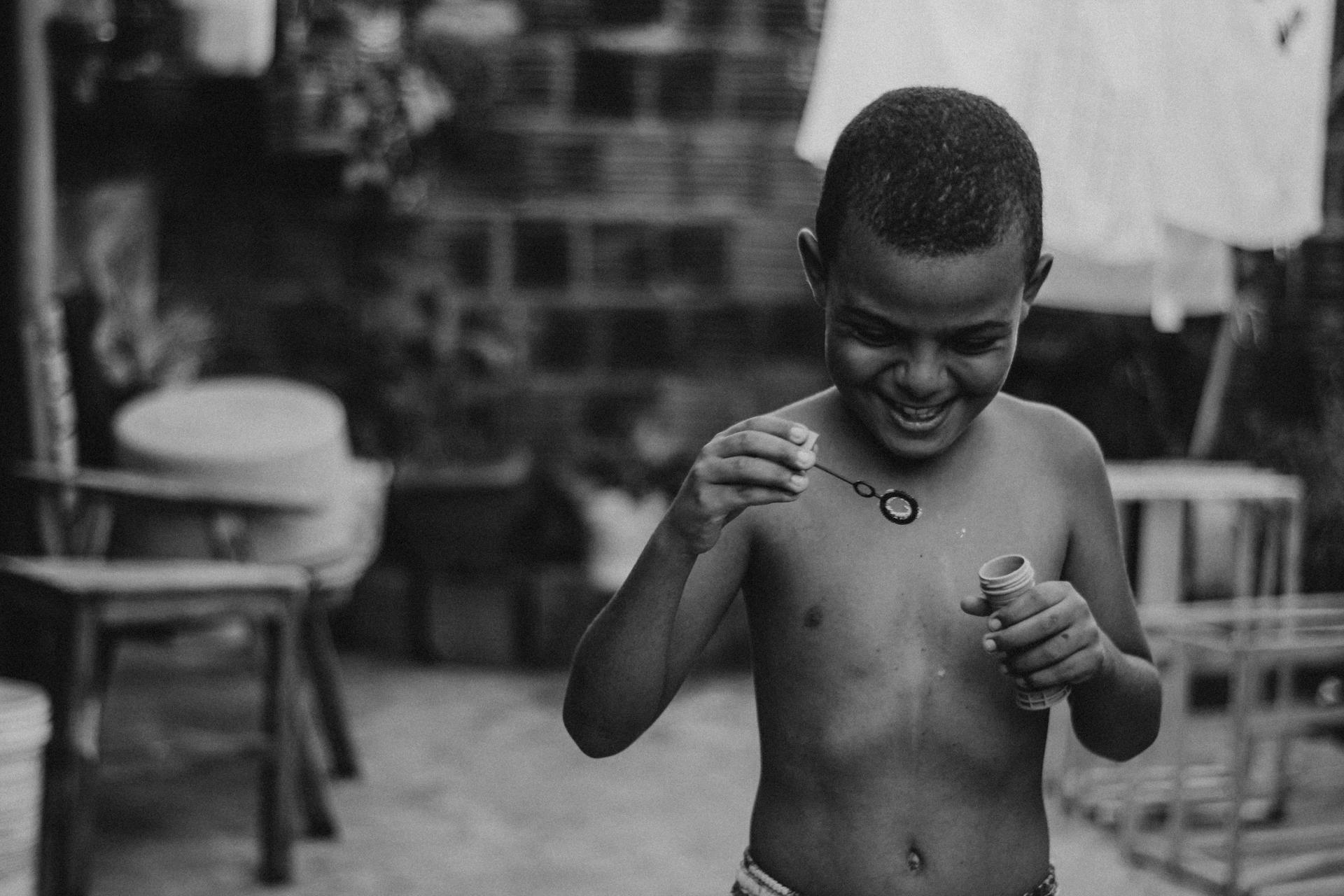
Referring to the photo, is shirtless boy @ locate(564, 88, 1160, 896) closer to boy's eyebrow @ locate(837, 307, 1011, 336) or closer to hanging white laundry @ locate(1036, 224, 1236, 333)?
boy's eyebrow @ locate(837, 307, 1011, 336)

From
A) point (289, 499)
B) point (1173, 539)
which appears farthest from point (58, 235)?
point (1173, 539)

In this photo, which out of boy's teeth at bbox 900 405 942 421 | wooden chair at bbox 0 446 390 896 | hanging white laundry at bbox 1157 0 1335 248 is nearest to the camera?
boy's teeth at bbox 900 405 942 421

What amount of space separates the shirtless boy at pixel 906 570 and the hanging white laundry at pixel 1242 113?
1097 mm

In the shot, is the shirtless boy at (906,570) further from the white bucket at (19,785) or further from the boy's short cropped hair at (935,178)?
the white bucket at (19,785)

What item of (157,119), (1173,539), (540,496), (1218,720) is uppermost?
(157,119)

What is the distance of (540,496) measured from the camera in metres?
6.09

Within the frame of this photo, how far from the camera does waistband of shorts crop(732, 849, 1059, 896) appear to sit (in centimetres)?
170

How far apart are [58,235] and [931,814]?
4.23m

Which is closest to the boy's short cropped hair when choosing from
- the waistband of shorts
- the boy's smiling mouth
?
the boy's smiling mouth

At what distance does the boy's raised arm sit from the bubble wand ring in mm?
131

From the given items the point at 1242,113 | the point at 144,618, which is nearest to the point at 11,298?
the point at 144,618

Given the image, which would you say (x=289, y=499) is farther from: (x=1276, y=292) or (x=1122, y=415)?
(x=1276, y=292)

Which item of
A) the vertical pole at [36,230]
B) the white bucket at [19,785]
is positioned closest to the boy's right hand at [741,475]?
the white bucket at [19,785]

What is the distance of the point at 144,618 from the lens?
12.2 feet
